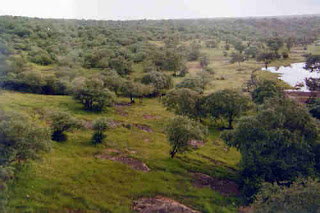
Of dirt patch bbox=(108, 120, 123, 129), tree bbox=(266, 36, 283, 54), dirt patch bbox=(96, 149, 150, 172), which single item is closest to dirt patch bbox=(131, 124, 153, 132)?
dirt patch bbox=(108, 120, 123, 129)

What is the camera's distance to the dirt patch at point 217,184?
22.5m

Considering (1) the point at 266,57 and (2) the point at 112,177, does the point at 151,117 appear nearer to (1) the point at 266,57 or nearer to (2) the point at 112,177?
(2) the point at 112,177

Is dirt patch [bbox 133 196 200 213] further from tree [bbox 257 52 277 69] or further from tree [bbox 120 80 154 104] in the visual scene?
tree [bbox 257 52 277 69]

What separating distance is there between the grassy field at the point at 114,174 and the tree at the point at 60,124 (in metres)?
1.39

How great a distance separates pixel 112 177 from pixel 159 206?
5.41 m

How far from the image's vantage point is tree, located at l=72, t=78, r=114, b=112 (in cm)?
4250

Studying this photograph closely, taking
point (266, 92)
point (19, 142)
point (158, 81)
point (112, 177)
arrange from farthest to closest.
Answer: point (158, 81) < point (266, 92) < point (112, 177) < point (19, 142)

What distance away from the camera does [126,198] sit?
19.8m

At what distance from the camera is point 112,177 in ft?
73.5

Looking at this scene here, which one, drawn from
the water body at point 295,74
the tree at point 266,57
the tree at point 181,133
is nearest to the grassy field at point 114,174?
the tree at point 181,133

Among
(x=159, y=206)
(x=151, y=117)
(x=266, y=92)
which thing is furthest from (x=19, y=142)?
(x=266, y=92)

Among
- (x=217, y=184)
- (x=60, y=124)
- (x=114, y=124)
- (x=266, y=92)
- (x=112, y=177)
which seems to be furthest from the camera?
(x=266, y=92)

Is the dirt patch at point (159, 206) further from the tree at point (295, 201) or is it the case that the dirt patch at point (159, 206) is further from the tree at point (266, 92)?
the tree at point (266, 92)

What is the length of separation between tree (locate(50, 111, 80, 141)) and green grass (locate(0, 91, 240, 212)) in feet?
4.32
